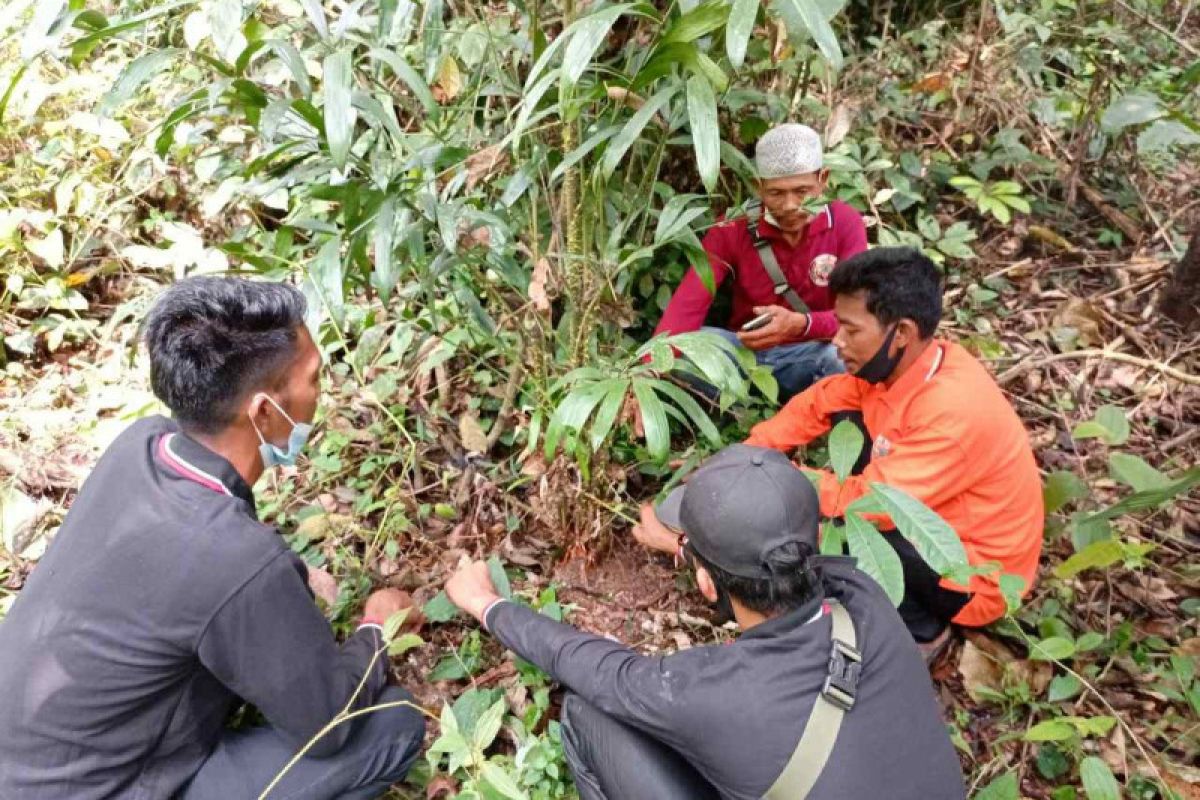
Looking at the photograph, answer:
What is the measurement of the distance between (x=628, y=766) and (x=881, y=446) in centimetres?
126

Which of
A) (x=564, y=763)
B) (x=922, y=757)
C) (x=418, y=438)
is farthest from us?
(x=418, y=438)

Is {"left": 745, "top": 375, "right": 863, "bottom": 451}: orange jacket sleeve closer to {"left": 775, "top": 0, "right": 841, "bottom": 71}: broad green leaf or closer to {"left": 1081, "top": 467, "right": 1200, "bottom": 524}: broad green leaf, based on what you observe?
{"left": 1081, "top": 467, "right": 1200, "bottom": 524}: broad green leaf

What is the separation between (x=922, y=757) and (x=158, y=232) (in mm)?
4433

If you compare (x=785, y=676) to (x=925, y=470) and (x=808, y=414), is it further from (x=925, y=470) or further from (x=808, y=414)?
(x=808, y=414)

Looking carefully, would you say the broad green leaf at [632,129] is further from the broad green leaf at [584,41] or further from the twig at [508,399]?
the twig at [508,399]

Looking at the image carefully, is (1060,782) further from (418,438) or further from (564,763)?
(418,438)

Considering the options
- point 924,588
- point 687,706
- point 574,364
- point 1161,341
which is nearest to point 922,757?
point 687,706

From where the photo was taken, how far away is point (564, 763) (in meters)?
2.19

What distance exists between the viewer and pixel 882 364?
244 cm

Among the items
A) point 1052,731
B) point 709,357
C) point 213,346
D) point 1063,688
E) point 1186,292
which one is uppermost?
point 213,346

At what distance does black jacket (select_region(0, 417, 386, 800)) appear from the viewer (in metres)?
1.63

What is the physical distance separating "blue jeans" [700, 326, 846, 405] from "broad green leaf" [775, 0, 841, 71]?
198cm

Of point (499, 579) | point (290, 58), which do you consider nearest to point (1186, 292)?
point (499, 579)

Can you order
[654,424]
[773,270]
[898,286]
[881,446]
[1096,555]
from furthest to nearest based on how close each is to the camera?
1. [773,270]
2. [881,446]
3. [898,286]
4. [1096,555]
5. [654,424]
